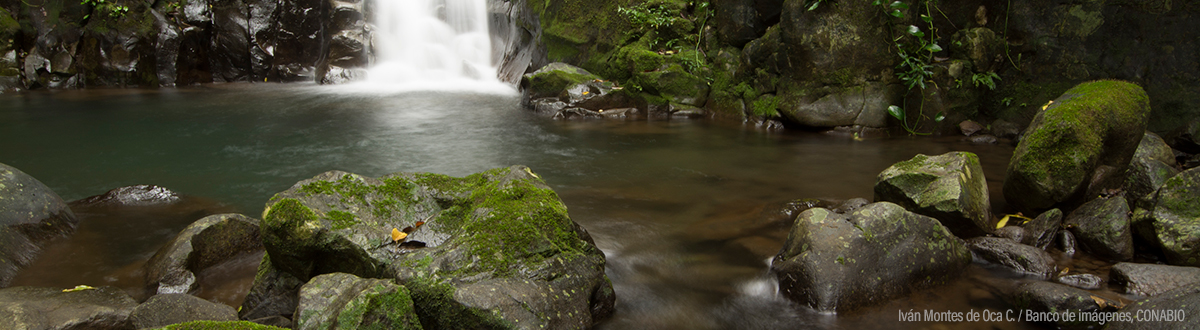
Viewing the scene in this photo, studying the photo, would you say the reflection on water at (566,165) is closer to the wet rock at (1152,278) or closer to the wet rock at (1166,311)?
the wet rock at (1166,311)

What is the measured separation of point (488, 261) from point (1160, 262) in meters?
4.49

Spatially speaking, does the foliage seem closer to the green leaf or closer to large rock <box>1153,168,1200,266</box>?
the green leaf

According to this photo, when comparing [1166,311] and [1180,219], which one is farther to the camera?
[1180,219]

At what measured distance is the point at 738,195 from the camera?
19.3 feet

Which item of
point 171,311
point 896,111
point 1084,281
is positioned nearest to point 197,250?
point 171,311

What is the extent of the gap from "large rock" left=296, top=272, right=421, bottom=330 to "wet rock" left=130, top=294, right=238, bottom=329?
0.63m

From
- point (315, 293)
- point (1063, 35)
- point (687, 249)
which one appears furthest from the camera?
point (1063, 35)

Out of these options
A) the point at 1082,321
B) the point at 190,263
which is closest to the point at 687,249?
the point at 1082,321

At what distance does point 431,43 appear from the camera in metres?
16.5

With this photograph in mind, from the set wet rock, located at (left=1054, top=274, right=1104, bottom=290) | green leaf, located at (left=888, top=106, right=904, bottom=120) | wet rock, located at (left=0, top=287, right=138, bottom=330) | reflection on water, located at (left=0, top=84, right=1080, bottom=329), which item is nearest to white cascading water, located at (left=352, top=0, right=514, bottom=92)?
reflection on water, located at (left=0, top=84, right=1080, bottom=329)

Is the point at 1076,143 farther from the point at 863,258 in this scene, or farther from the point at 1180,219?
the point at 863,258

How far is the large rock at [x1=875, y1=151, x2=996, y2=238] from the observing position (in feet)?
14.6

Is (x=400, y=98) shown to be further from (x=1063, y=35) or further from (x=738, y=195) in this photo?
(x=1063, y=35)

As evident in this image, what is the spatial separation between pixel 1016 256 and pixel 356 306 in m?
4.09
